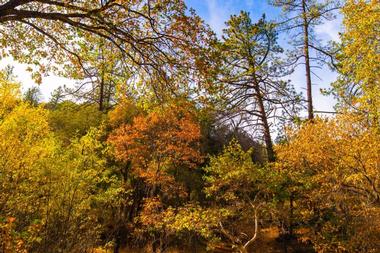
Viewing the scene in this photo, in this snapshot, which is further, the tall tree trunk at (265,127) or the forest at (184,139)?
the tall tree trunk at (265,127)

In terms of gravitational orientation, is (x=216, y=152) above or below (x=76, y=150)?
above

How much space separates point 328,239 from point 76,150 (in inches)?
441

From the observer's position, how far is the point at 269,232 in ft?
72.6

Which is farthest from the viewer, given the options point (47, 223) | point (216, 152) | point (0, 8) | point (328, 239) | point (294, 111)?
point (216, 152)

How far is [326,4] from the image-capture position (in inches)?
750

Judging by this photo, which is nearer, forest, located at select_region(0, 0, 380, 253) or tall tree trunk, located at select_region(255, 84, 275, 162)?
forest, located at select_region(0, 0, 380, 253)

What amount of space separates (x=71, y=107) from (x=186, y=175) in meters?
10.0

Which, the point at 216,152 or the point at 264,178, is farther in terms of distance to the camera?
the point at 216,152

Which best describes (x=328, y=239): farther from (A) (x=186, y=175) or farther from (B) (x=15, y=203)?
(B) (x=15, y=203)

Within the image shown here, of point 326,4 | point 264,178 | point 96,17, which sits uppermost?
point 326,4

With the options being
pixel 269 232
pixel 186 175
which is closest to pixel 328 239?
pixel 269 232

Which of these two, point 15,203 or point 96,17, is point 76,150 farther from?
point 96,17

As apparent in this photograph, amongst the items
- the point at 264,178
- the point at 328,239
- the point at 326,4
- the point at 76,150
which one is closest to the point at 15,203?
the point at 76,150

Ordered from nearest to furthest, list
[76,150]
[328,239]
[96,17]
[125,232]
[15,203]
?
1. [96,17]
2. [15,203]
3. [76,150]
4. [328,239]
5. [125,232]
